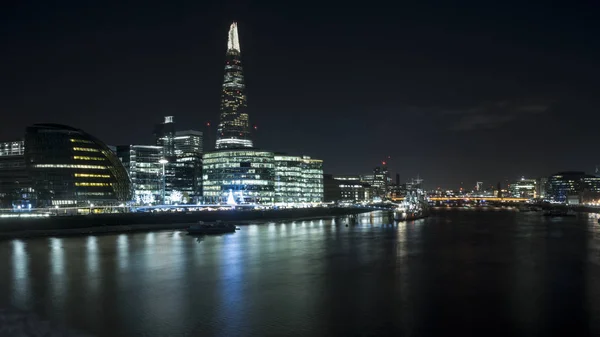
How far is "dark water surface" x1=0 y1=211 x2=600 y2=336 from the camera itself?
20166mm

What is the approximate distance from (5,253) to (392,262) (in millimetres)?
37061

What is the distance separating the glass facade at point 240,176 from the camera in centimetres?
16500

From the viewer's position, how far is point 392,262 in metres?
39.4

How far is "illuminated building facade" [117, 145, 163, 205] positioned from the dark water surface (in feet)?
403

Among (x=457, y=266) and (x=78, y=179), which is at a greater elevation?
(x=78, y=179)

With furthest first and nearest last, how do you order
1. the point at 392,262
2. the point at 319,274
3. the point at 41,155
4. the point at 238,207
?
the point at 238,207 < the point at 41,155 < the point at 392,262 < the point at 319,274

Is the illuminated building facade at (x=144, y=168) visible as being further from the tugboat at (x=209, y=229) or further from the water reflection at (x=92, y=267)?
the water reflection at (x=92, y=267)

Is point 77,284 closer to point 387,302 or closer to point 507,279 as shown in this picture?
point 387,302

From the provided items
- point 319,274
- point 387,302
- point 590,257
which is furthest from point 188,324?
point 590,257

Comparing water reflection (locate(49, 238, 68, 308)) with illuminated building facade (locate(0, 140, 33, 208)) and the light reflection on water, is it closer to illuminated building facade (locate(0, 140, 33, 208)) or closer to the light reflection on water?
the light reflection on water

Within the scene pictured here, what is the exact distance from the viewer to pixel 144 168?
6767 inches

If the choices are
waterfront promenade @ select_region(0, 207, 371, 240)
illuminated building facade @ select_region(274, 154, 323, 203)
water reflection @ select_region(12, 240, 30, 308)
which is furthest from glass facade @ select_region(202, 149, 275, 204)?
water reflection @ select_region(12, 240, 30, 308)

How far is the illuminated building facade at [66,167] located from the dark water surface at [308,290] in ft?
223

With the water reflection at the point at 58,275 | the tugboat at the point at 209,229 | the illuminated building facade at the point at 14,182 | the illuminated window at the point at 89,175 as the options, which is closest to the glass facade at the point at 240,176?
the illuminated window at the point at 89,175
